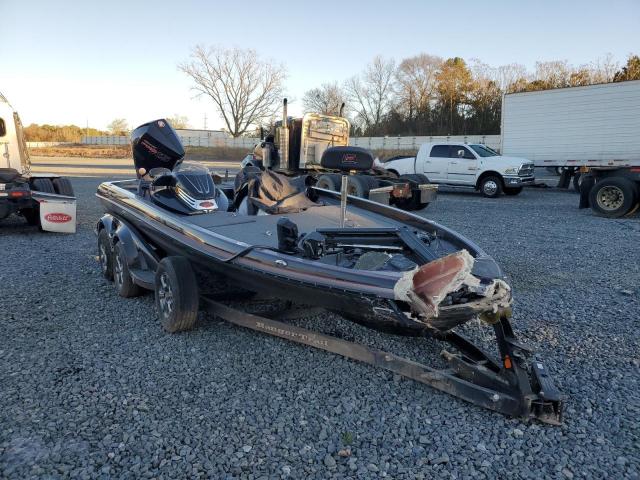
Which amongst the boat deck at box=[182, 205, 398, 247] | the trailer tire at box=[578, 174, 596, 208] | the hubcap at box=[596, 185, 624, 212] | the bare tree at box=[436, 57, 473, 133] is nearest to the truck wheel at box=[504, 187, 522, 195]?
the trailer tire at box=[578, 174, 596, 208]

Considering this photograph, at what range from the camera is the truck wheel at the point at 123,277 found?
195 inches

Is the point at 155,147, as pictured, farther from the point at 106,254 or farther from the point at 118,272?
the point at 118,272

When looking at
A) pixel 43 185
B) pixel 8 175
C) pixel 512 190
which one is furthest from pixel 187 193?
pixel 512 190

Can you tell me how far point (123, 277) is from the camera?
16.4 feet

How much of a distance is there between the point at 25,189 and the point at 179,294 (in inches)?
245

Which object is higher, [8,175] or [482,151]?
[482,151]

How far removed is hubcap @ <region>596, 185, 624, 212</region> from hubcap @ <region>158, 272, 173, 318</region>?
10373mm

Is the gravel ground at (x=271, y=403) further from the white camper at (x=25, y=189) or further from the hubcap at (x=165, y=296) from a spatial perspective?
the white camper at (x=25, y=189)

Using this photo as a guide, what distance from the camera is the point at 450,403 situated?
3.07 m

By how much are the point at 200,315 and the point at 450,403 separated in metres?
2.43

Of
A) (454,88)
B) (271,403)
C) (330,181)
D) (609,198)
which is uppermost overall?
(454,88)

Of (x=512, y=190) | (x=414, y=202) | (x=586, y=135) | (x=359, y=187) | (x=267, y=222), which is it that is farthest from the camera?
(x=512, y=190)

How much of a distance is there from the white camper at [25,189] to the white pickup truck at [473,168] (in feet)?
32.0

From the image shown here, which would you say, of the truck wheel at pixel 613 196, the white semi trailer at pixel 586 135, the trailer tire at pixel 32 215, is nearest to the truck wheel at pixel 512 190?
the white semi trailer at pixel 586 135
